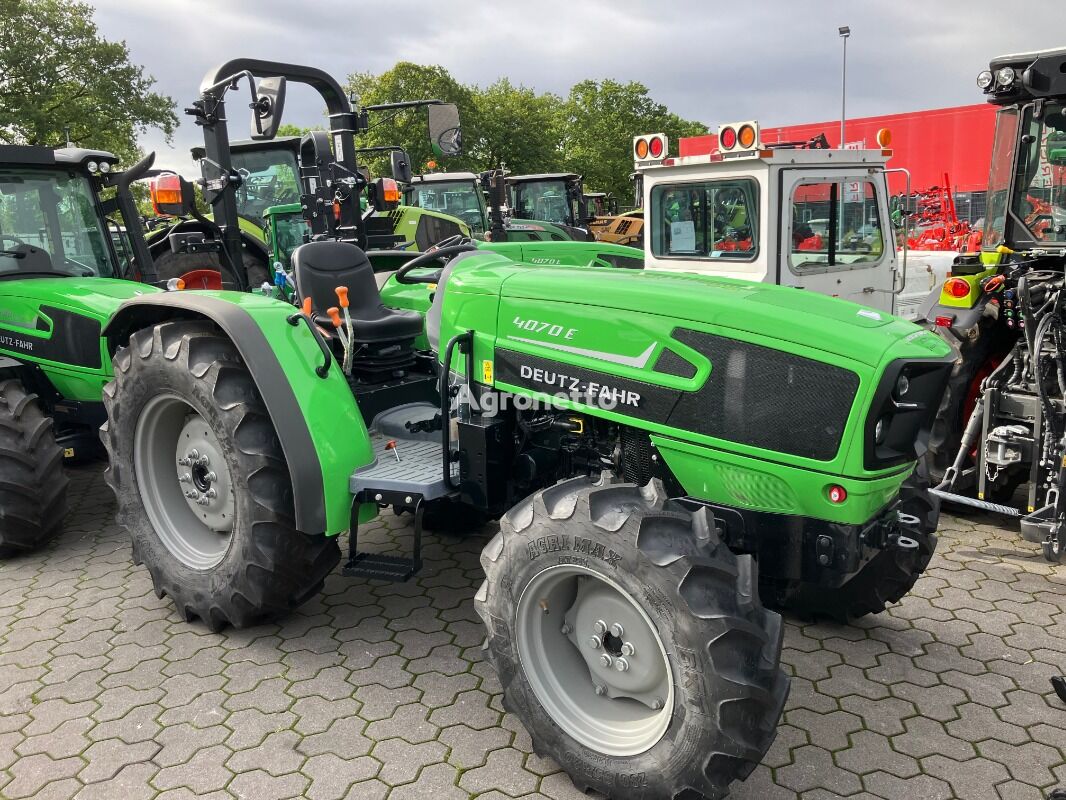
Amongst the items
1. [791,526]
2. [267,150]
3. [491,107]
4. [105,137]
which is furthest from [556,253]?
[491,107]

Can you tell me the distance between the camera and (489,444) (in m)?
2.93

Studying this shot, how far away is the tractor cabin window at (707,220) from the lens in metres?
6.52

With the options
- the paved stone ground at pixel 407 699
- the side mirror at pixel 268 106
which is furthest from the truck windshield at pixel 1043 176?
the side mirror at pixel 268 106

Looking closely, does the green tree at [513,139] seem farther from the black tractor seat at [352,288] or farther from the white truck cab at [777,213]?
the black tractor seat at [352,288]

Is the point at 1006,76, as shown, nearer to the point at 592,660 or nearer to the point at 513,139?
the point at 592,660

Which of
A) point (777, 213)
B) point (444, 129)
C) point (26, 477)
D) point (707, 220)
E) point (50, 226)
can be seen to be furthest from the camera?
point (707, 220)

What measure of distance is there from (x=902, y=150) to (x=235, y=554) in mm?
20010

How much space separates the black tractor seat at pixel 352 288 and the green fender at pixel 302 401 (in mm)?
Result: 496

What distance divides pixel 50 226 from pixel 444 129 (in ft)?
8.47

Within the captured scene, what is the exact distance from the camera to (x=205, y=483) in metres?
3.42

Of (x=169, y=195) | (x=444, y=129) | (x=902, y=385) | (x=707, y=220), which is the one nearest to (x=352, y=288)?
(x=169, y=195)

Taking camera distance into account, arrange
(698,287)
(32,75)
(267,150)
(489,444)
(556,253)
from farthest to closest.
→ (32,75), (267,150), (556,253), (489,444), (698,287)

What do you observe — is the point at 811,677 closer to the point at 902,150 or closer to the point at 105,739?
the point at 105,739

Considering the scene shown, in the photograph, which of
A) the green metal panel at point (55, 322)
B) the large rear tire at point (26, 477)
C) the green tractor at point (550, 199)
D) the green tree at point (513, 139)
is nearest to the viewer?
the large rear tire at point (26, 477)
